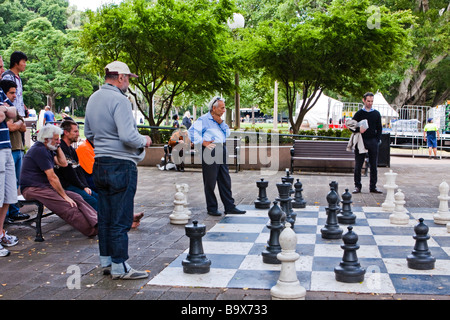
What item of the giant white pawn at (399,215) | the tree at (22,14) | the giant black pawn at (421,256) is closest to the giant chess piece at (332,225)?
the giant white pawn at (399,215)

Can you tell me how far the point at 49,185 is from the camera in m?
6.35

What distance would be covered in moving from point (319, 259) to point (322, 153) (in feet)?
27.1

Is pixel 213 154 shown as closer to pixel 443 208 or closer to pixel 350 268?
pixel 443 208

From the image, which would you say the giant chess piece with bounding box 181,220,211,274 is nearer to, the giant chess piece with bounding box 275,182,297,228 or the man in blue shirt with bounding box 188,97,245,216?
the giant chess piece with bounding box 275,182,297,228

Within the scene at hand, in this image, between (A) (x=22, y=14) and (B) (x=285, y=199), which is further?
(A) (x=22, y=14)

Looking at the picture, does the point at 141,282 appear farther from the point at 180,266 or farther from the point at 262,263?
the point at 262,263

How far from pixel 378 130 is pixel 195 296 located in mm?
6671

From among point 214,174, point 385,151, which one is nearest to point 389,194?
point 214,174

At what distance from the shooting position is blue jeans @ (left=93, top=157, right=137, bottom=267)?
4592 mm

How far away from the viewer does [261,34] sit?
15086 mm

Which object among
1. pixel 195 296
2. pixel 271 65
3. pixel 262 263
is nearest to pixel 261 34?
pixel 271 65

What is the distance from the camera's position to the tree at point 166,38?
13.8 meters

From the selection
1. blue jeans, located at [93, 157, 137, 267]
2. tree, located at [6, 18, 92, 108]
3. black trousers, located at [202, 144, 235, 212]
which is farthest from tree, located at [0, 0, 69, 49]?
blue jeans, located at [93, 157, 137, 267]

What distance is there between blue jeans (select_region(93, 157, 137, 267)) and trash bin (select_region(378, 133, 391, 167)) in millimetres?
11301
